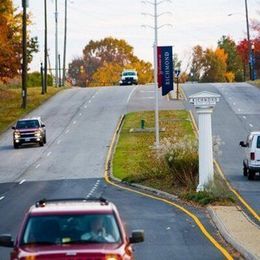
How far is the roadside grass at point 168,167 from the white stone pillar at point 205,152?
0.41m

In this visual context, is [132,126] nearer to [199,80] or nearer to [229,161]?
[229,161]

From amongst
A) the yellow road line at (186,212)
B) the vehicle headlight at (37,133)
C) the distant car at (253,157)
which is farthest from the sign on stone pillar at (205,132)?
the vehicle headlight at (37,133)

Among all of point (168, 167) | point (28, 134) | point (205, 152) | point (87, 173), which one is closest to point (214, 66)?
point (28, 134)

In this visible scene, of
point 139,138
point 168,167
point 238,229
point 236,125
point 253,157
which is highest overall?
point 236,125

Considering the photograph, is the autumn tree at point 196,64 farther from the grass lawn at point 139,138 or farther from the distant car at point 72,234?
the distant car at point 72,234

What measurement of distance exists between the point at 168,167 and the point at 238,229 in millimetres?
13926

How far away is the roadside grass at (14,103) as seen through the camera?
72.4 metres

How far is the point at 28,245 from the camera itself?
11852mm

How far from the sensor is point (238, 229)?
72.4 ft

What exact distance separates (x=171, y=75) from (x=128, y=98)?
35062 millimetres

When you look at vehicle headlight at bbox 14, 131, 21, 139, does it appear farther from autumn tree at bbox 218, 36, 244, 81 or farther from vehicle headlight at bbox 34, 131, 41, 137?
autumn tree at bbox 218, 36, 244, 81

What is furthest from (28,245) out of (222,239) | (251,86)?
(251,86)

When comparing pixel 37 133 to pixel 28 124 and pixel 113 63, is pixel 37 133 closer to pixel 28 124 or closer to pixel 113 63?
pixel 28 124

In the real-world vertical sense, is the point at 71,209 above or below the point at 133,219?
above
